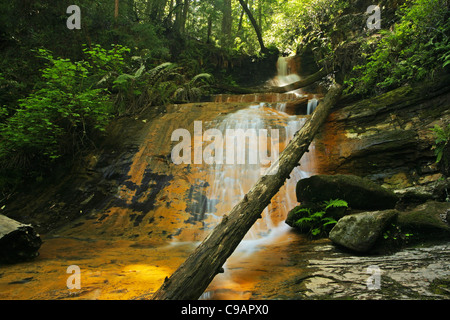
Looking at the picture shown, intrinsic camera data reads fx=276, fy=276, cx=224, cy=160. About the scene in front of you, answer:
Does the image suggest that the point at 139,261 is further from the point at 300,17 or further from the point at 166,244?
the point at 300,17

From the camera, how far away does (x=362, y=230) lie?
3971 millimetres

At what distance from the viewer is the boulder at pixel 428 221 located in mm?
4027

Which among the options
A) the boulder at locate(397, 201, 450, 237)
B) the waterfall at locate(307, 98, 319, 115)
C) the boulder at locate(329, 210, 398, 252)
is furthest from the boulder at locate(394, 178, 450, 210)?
the waterfall at locate(307, 98, 319, 115)

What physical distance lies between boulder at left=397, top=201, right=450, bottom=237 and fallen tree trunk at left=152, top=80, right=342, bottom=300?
1.98 meters

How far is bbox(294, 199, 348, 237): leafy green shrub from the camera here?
5004 mm

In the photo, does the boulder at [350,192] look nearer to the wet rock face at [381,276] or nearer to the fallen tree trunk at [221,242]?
the fallen tree trunk at [221,242]

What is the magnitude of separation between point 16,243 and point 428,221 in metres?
6.12

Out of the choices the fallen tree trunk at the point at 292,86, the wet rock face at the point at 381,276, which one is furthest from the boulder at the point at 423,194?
the fallen tree trunk at the point at 292,86

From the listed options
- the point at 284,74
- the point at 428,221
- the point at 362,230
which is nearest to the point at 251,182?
the point at 362,230

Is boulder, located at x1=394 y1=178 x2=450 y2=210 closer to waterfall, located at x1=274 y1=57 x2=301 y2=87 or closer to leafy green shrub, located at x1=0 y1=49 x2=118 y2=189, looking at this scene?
leafy green shrub, located at x1=0 y1=49 x2=118 y2=189

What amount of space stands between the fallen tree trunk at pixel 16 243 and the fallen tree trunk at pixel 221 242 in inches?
111

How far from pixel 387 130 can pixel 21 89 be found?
10812 mm

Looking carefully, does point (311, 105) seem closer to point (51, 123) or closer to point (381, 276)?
point (381, 276)

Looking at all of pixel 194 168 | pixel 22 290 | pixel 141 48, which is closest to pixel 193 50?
pixel 141 48
